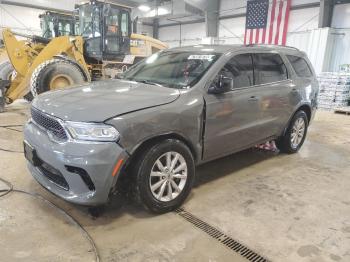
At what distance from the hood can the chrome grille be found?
0.05m

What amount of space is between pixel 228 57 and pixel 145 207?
1838 mm

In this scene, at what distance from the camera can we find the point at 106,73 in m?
9.59

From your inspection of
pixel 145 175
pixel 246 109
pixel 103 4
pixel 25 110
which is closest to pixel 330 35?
pixel 103 4

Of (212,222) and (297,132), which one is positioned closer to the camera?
(212,222)

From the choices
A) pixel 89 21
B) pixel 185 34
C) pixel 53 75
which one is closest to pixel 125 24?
pixel 89 21

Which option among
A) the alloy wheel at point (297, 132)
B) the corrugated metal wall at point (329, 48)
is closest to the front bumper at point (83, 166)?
the alloy wheel at point (297, 132)

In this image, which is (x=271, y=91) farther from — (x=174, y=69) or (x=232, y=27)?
(x=232, y=27)

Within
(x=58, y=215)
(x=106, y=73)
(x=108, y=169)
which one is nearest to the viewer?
(x=108, y=169)

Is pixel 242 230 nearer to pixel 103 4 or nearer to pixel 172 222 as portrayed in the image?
pixel 172 222

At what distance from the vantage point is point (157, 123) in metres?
2.57

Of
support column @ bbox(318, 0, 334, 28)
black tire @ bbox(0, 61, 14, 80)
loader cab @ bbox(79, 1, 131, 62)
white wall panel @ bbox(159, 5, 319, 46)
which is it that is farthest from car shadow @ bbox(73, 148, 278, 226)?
white wall panel @ bbox(159, 5, 319, 46)

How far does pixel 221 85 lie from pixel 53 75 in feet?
17.1

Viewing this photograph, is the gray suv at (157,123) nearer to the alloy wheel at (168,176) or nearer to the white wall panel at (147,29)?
the alloy wheel at (168,176)

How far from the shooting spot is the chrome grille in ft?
8.00
